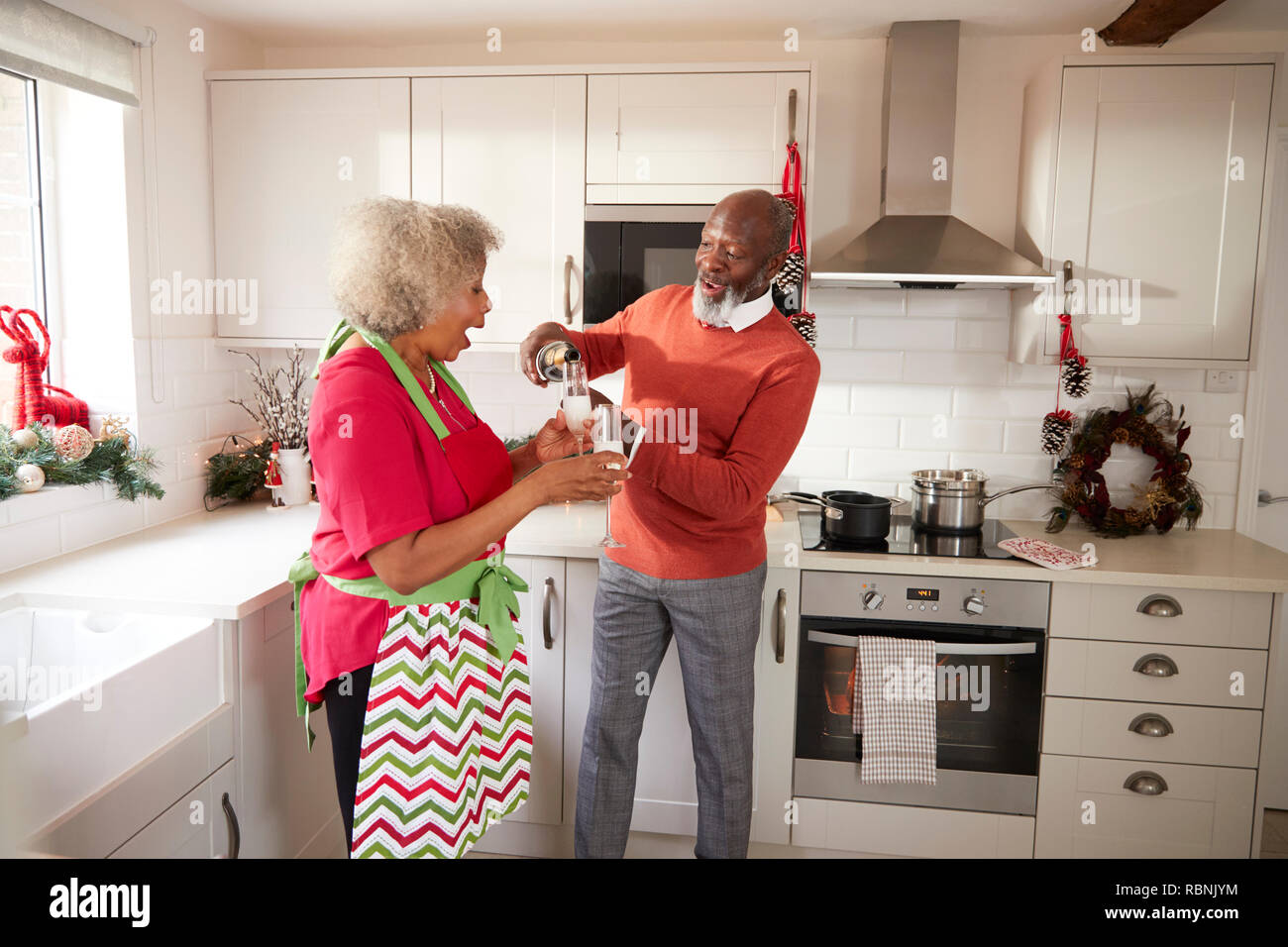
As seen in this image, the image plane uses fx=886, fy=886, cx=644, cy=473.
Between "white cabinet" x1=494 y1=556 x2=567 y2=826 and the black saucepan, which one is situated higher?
the black saucepan

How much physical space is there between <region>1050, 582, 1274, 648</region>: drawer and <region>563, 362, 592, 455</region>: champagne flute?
134cm

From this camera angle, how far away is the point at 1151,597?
2164 millimetres

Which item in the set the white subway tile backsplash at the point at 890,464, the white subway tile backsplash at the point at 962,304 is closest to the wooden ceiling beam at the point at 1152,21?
the white subway tile backsplash at the point at 962,304

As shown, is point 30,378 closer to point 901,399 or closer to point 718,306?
point 718,306

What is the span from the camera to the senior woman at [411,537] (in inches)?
50.4

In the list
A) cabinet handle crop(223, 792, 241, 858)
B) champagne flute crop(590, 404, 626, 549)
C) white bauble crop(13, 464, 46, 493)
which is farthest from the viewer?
white bauble crop(13, 464, 46, 493)

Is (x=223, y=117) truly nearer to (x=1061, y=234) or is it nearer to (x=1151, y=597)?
(x=1061, y=234)

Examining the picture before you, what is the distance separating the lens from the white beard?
179 cm

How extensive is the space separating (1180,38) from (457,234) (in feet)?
7.39

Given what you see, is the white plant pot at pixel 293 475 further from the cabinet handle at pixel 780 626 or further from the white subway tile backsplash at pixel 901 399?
the white subway tile backsplash at pixel 901 399

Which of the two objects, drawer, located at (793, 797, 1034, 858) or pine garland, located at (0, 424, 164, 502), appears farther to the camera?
drawer, located at (793, 797, 1034, 858)

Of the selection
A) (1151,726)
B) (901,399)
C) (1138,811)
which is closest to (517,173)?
(901,399)

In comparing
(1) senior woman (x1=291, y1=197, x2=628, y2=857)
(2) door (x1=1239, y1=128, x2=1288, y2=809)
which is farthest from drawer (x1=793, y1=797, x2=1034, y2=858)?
(1) senior woman (x1=291, y1=197, x2=628, y2=857)

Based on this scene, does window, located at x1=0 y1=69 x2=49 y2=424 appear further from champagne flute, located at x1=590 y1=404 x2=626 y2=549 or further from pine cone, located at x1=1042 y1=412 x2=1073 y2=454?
pine cone, located at x1=1042 y1=412 x2=1073 y2=454
